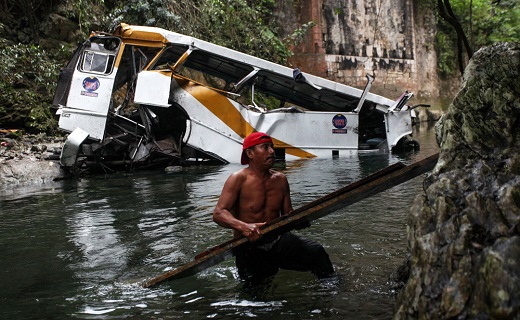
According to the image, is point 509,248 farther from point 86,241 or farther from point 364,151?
point 364,151

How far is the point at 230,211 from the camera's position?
4.34 m

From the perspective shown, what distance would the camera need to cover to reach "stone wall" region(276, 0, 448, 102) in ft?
91.2

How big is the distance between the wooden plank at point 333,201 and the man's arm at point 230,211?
65 millimetres

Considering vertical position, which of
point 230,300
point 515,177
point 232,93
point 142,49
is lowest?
point 230,300

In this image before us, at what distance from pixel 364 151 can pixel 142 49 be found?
557 cm

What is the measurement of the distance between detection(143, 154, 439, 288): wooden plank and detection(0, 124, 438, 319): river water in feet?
→ 1.19

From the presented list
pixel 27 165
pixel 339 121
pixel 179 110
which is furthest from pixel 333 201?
pixel 339 121

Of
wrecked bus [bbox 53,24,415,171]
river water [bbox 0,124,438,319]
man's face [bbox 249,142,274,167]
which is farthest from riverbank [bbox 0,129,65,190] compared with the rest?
man's face [bbox 249,142,274,167]

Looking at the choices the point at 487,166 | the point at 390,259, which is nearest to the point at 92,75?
the point at 390,259

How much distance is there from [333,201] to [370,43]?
2798 cm

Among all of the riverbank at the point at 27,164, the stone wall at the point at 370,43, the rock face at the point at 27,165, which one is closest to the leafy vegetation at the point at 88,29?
the riverbank at the point at 27,164

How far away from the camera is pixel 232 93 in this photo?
12875 millimetres

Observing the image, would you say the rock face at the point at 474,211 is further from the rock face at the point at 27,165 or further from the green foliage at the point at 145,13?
the green foliage at the point at 145,13

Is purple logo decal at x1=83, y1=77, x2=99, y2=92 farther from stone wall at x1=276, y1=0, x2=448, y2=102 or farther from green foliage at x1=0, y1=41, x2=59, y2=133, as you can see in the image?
stone wall at x1=276, y1=0, x2=448, y2=102
